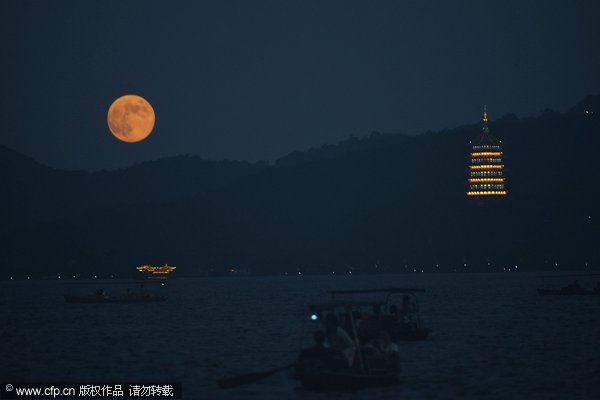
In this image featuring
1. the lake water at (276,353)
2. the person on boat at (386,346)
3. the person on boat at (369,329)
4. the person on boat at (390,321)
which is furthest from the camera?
the person on boat at (390,321)

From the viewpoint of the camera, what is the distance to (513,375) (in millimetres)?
56812

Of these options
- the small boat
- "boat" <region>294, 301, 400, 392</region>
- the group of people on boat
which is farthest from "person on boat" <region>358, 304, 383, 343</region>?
the small boat

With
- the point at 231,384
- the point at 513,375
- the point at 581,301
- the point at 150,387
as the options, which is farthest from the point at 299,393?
the point at 581,301

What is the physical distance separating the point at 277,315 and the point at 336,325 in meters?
73.2

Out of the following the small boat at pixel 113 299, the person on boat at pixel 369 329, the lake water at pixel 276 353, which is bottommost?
the lake water at pixel 276 353

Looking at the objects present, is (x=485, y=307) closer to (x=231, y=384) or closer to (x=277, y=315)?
(x=277, y=315)

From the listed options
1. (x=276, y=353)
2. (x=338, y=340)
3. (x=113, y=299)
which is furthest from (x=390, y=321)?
(x=113, y=299)

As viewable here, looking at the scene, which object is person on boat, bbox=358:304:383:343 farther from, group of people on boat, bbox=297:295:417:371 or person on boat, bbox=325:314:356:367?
person on boat, bbox=325:314:356:367

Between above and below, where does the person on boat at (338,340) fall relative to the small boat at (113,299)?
below

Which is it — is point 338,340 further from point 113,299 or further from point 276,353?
point 113,299

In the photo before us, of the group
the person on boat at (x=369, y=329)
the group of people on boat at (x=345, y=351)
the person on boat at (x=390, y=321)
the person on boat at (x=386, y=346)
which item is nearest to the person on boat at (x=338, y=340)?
the group of people on boat at (x=345, y=351)

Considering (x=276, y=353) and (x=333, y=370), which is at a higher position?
(x=333, y=370)

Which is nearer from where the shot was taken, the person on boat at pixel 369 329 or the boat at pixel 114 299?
the person on boat at pixel 369 329

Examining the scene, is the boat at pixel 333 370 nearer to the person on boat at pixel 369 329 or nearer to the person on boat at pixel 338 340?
the person on boat at pixel 338 340
